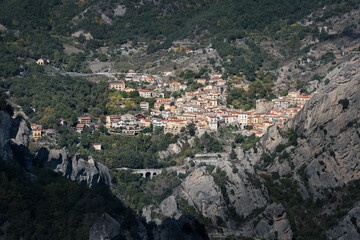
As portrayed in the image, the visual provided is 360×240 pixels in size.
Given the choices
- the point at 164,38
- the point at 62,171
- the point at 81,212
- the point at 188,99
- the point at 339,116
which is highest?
the point at 164,38

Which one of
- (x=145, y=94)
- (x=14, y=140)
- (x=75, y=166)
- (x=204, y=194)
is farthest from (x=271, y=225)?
(x=145, y=94)

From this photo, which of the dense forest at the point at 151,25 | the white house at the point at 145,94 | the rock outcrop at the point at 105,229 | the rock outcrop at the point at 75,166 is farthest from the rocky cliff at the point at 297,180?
the dense forest at the point at 151,25

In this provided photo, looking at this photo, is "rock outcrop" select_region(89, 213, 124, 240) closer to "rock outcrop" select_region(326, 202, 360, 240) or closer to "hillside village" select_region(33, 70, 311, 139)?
"rock outcrop" select_region(326, 202, 360, 240)

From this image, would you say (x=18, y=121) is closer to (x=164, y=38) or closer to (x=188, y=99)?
(x=188, y=99)

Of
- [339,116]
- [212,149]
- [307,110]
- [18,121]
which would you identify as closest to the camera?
[18,121]

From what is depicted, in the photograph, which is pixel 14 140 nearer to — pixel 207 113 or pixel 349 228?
pixel 349 228

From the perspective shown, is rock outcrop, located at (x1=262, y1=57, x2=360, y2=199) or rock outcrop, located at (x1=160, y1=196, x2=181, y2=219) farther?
rock outcrop, located at (x1=262, y1=57, x2=360, y2=199)

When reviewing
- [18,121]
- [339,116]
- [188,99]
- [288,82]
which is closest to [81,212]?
[18,121]

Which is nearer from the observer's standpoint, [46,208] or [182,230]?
[46,208]

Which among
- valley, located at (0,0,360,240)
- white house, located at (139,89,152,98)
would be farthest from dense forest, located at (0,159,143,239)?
white house, located at (139,89,152,98)
